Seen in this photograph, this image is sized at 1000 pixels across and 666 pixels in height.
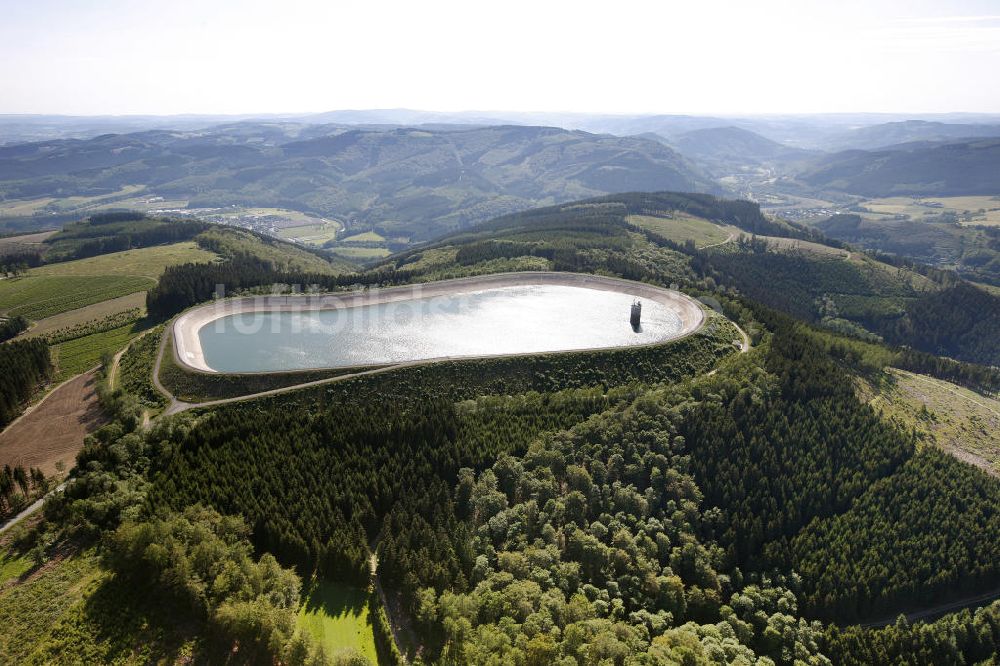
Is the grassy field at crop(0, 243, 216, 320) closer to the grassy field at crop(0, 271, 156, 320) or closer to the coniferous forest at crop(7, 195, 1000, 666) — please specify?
the grassy field at crop(0, 271, 156, 320)

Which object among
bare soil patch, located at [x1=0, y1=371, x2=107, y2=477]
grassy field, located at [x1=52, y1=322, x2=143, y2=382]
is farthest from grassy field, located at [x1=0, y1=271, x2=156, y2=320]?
bare soil patch, located at [x1=0, y1=371, x2=107, y2=477]

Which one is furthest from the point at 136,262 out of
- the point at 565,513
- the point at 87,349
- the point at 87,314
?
the point at 565,513

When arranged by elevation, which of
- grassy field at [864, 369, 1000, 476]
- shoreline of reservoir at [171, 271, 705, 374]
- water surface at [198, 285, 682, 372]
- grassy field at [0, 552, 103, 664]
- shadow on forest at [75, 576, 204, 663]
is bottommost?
grassy field at [864, 369, 1000, 476]

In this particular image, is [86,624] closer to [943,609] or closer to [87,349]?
[87,349]

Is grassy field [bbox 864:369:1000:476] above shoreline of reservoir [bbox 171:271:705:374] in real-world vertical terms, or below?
below

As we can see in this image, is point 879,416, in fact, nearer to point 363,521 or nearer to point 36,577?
point 363,521
